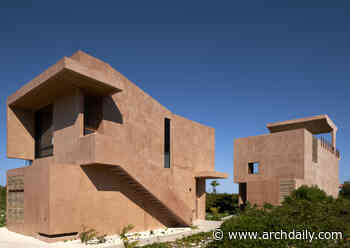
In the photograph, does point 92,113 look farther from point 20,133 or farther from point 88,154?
point 20,133

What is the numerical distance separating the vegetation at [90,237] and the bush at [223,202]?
17.8 m

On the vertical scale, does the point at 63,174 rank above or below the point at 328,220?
above

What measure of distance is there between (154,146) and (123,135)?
3030mm

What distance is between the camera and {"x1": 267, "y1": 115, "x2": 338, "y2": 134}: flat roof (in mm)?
26772

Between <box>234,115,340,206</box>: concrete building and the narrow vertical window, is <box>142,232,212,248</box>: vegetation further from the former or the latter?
<box>234,115,340,206</box>: concrete building

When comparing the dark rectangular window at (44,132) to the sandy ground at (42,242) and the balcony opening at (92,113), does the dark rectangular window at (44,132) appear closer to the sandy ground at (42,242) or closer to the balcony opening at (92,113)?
the balcony opening at (92,113)

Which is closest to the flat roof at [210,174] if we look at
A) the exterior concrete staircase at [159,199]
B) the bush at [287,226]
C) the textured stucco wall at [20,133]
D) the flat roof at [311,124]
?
the exterior concrete staircase at [159,199]

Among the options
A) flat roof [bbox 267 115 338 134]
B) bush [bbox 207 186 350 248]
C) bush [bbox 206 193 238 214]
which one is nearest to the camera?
bush [bbox 207 186 350 248]

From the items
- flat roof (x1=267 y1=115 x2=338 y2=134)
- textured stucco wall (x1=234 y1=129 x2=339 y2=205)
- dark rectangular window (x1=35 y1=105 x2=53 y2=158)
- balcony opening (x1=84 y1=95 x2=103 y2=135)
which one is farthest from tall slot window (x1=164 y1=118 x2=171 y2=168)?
flat roof (x1=267 y1=115 x2=338 y2=134)

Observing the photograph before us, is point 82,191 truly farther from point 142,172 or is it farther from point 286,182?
point 286,182

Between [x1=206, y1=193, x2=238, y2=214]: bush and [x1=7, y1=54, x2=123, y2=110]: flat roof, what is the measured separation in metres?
18.8

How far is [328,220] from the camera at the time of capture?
10.5 m

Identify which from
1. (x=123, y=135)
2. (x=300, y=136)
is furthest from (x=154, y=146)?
(x=300, y=136)

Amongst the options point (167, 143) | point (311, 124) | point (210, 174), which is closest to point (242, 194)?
point (210, 174)
